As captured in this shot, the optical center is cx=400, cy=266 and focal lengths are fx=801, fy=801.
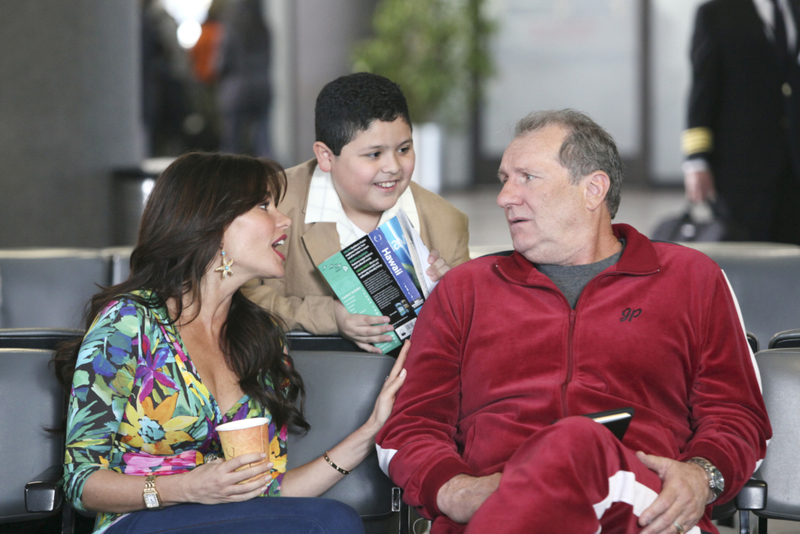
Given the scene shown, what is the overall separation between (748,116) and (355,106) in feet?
9.77

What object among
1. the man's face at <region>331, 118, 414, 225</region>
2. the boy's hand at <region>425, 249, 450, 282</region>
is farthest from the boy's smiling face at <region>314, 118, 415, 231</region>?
the boy's hand at <region>425, 249, 450, 282</region>

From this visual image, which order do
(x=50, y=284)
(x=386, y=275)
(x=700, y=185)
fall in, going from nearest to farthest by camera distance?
(x=386, y=275)
(x=50, y=284)
(x=700, y=185)

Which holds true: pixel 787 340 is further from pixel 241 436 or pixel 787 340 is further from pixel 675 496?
pixel 241 436

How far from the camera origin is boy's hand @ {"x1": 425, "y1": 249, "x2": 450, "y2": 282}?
2166 millimetres

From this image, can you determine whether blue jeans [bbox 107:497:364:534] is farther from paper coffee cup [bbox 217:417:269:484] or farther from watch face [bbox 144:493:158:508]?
paper coffee cup [bbox 217:417:269:484]

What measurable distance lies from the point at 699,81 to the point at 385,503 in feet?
11.1

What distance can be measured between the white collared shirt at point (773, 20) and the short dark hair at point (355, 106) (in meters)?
2.91

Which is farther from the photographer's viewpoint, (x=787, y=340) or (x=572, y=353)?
(x=787, y=340)

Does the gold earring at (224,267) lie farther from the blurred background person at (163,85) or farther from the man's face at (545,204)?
the blurred background person at (163,85)

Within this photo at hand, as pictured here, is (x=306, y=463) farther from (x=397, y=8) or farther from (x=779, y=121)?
(x=397, y=8)

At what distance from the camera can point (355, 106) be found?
2281mm

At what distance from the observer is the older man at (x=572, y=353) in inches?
65.3

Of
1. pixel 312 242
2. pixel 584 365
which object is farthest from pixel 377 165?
pixel 584 365

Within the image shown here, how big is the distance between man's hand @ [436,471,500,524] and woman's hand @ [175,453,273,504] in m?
0.36
